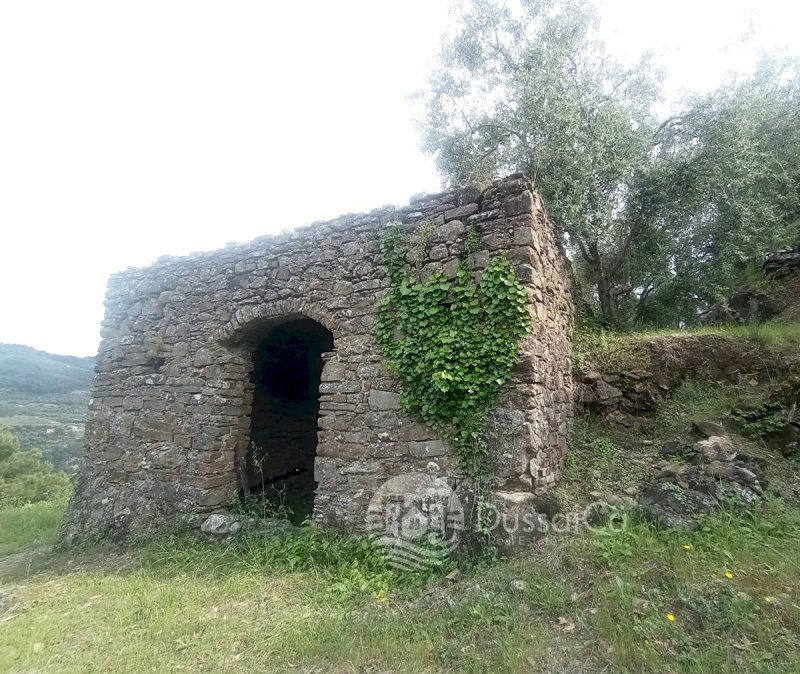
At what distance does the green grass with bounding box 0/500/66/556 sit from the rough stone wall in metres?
1.39

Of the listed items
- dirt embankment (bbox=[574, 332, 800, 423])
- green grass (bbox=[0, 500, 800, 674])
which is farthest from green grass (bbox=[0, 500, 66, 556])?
dirt embankment (bbox=[574, 332, 800, 423])

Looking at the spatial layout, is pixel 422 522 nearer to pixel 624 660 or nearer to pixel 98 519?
pixel 624 660

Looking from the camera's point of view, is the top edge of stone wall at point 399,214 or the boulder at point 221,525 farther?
the boulder at point 221,525

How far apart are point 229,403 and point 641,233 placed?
8989 mm

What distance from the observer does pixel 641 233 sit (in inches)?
390

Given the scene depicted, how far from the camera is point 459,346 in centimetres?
A: 488

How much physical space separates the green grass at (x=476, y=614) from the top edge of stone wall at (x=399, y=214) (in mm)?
3607

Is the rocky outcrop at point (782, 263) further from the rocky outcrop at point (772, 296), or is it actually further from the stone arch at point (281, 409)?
the stone arch at point (281, 409)

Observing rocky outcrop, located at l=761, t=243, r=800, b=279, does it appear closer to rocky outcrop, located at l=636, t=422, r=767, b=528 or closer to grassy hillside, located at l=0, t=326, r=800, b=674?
grassy hillside, located at l=0, t=326, r=800, b=674

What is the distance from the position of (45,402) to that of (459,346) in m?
24.0

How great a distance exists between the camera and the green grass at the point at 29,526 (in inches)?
291

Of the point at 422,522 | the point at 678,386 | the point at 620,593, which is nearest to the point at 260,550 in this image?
the point at 422,522

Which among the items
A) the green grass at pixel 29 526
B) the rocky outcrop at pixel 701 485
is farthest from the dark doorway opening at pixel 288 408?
the rocky outcrop at pixel 701 485

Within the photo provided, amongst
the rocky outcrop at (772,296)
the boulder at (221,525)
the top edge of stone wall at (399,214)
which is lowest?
the boulder at (221,525)
